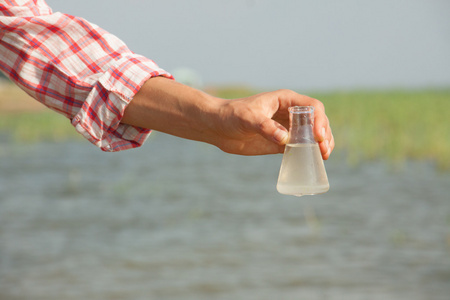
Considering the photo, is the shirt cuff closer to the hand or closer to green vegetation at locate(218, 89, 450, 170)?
the hand

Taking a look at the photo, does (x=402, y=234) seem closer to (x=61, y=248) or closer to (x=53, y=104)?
(x=61, y=248)

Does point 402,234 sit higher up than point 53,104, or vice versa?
point 53,104

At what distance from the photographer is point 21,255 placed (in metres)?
5.73

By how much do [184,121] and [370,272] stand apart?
407 centimetres

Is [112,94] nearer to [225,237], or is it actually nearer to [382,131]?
[225,237]

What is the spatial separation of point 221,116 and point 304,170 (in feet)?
0.67

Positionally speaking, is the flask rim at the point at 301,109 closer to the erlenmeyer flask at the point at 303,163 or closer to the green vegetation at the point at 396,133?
the erlenmeyer flask at the point at 303,163

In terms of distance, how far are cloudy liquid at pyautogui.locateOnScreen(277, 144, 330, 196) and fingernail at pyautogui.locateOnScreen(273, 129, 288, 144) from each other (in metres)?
0.04

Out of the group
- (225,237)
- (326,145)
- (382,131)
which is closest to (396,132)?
(382,131)

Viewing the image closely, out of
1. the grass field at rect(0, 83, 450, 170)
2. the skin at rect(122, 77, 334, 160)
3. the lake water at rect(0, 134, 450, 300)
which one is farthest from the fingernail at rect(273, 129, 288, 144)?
the grass field at rect(0, 83, 450, 170)

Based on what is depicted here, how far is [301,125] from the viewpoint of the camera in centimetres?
122

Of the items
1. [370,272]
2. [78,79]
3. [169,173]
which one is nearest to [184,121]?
[78,79]

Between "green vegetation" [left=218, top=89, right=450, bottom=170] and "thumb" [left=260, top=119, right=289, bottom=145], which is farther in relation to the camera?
"green vegetation" [left=218, top=89, right=450, bottom=170]

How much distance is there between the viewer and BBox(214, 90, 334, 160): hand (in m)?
1.13
